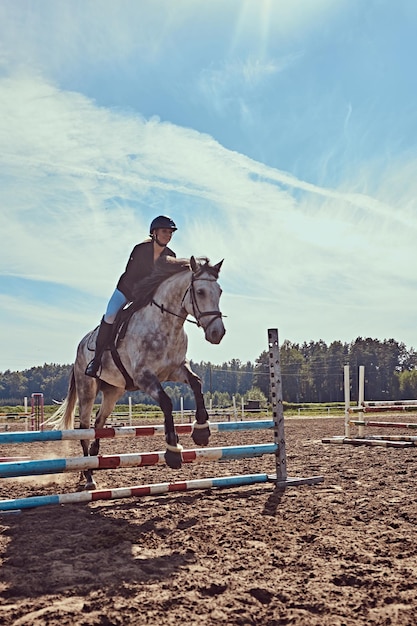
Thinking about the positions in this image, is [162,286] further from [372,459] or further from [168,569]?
[372,459]

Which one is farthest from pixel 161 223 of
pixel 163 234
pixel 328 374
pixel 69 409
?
pixel 328 374

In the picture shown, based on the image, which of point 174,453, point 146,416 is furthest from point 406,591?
point 146,416

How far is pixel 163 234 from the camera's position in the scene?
6414 mm

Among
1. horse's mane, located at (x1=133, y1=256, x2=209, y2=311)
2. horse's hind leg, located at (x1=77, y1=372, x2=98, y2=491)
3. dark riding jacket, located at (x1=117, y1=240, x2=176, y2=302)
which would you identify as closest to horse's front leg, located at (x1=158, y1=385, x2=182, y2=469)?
horse's mane, located at (x1=133, y1=256, x2=209, y2=311)

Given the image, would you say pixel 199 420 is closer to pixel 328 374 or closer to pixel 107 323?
pixel 107 323

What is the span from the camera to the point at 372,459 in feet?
30.3

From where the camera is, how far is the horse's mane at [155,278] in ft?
20.4

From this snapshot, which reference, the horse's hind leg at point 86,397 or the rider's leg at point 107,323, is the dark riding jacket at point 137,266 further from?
the horse's hind leg at point 86,397

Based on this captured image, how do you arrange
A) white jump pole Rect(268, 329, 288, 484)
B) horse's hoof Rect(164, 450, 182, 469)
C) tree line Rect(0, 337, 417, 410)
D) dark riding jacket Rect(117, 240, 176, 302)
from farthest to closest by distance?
tree line Rect(0, 337, 417, 410) → white jump pole Rect(268, 329, 288, 484) → dark riding jacket Rect(117, 240, 176, 302) → horse's hoof Rect(164, 450, 182, 469)

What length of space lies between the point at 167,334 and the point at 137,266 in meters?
1.01

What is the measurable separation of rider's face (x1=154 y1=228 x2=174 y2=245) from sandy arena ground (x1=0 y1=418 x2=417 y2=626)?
2.86m

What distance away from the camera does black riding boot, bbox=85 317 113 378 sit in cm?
645

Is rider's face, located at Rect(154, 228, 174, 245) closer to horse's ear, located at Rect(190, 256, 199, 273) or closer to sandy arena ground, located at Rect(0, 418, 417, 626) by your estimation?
horse's ear, located at Rect(190, 256, 199, 273)

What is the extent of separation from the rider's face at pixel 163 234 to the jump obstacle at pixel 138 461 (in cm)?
168
